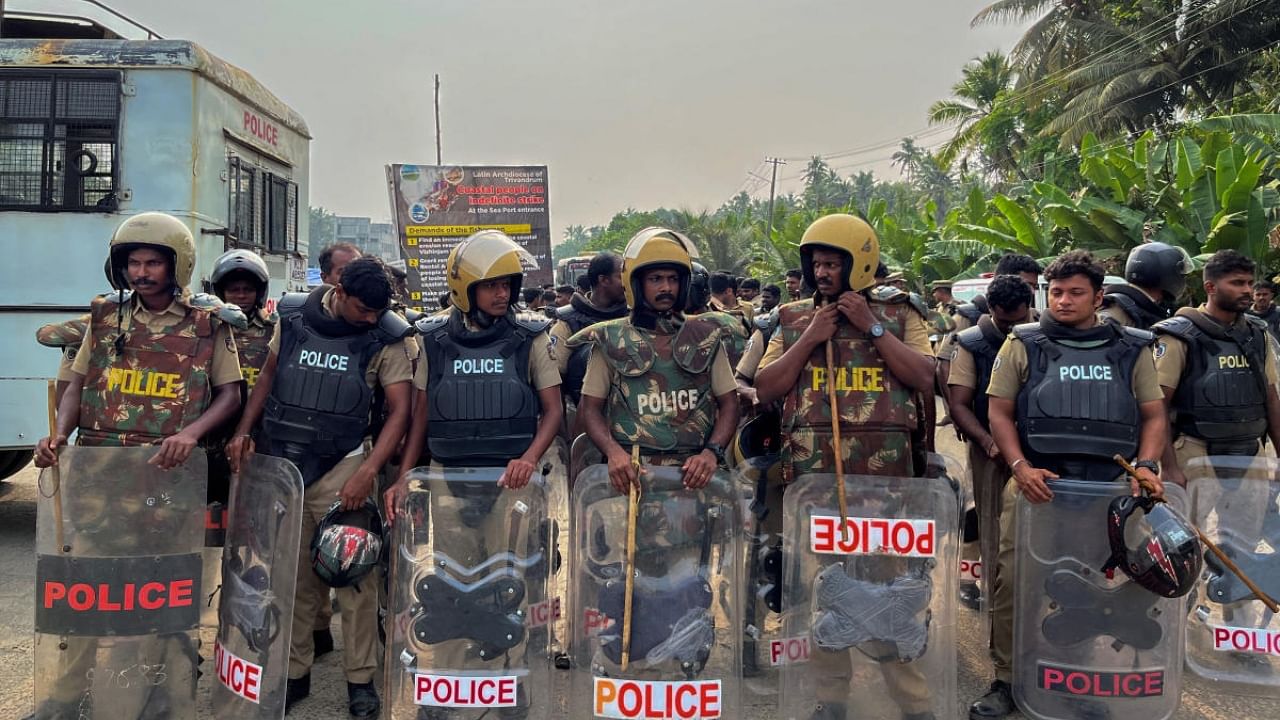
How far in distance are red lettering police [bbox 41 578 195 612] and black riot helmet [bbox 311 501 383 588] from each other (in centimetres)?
59

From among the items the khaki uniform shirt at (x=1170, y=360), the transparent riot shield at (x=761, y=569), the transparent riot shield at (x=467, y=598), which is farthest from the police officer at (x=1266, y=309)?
the transparent riot shield at (x=467, y=598)

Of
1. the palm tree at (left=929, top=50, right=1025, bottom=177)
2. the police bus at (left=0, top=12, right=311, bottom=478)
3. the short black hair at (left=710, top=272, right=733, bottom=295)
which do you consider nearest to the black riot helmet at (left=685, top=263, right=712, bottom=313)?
the police bus at (left=0, top=12, right=311, bottom=478)

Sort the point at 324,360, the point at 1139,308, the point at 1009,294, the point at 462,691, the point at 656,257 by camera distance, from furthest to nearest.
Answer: the point at 1139,308 < the point at 1009,294 < the point at 324,360 < the point at 656,257 < the point at 462,691

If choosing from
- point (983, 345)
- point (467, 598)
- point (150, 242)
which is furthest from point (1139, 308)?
point (150, 242)

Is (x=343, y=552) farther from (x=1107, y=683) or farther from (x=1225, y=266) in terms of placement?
(x=1225, y=266)

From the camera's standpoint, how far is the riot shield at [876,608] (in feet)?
11.4

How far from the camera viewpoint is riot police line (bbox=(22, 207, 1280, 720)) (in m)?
3.52

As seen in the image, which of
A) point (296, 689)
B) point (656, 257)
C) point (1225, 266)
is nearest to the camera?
point (656, 257)

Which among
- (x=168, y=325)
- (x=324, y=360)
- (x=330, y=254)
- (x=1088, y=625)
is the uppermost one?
(x=330, y=254)

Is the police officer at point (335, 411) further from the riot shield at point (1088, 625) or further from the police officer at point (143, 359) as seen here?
the riot shield at point (1088, 625)

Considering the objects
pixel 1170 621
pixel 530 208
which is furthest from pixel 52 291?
pixel 530 208

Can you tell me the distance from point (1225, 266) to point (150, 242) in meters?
4.67

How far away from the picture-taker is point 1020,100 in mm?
26391

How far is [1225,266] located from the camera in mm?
4449
